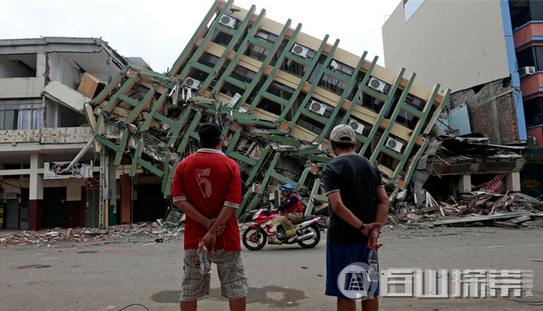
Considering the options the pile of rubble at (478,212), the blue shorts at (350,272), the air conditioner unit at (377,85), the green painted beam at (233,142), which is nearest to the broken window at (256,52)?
the green painted beam at (233,142)

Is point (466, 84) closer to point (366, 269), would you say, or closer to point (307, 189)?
point (307, 189)

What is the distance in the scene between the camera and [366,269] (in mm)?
2406

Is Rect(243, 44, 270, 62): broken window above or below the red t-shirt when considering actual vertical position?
above

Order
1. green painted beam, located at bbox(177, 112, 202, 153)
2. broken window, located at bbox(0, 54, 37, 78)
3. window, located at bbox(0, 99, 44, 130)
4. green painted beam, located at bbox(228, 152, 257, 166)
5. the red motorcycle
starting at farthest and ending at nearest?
→ broken window, located at bbox(0, 54, 37, 78) < window, located at bbox(0, 99, 44, 130) < green painted beam, located at bbox(177, 112, 202, 153) < green painted beam, located at bbox(228, 152, 257, 166) < the red motorcycle

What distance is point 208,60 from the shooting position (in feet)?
55.5

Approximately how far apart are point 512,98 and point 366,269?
65.0 feet

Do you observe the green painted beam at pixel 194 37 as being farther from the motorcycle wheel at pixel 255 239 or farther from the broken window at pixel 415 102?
the motorcycle wheel at pixel 255 239

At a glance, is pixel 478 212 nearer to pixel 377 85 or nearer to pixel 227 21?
pixel 377 85

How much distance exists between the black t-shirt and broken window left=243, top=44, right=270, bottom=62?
1523 centimetres

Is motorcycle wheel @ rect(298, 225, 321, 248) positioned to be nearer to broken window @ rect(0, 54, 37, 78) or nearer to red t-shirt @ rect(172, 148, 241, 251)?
red t-shirt @ rect(172, 148, 241, 251)

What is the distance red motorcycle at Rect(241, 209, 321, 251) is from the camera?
7.91 meters

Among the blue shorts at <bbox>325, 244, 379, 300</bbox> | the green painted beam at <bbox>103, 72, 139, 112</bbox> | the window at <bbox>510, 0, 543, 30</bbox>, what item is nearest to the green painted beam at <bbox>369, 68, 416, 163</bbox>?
the window at <bbox>510, 0, 543, 30</bbox>

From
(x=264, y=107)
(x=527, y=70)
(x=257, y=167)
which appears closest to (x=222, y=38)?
(x=264, y=107)

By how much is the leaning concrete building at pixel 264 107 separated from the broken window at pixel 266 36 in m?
0.05
